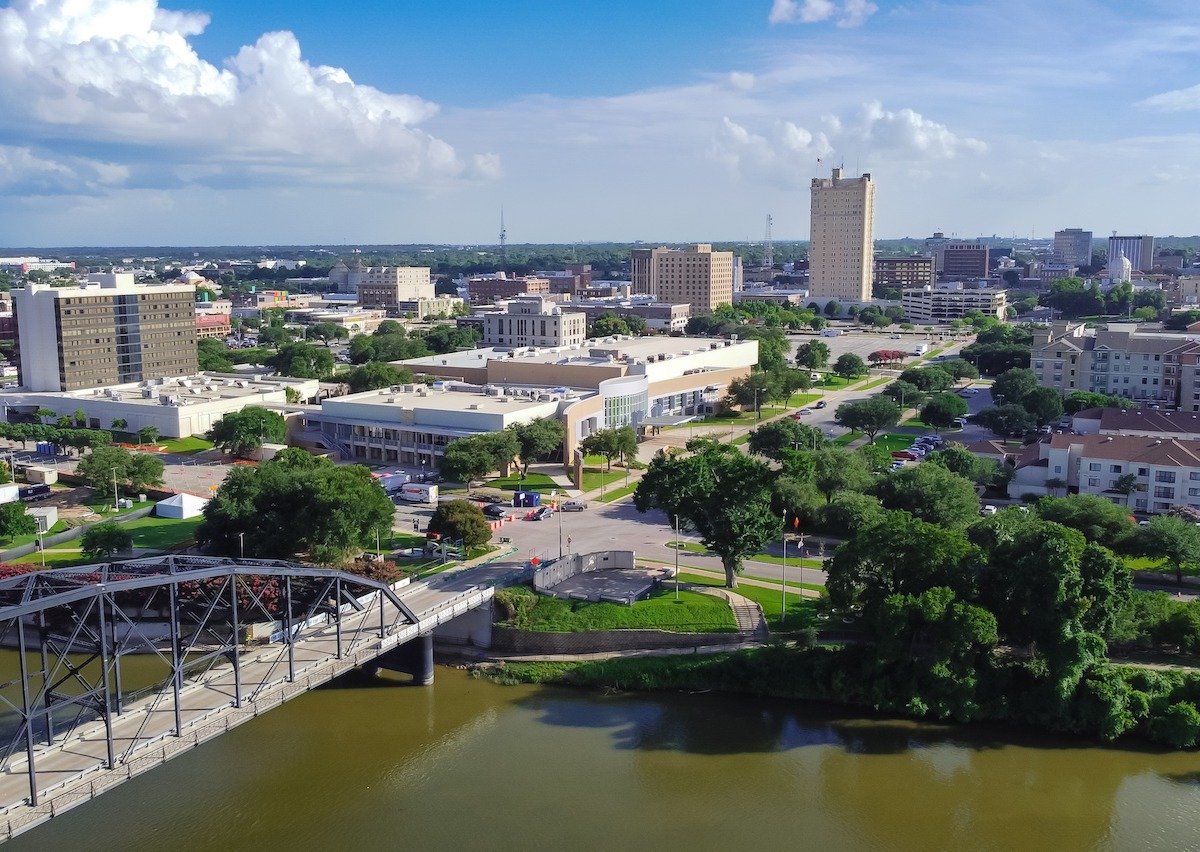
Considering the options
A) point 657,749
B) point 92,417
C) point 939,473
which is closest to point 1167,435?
point 939,473

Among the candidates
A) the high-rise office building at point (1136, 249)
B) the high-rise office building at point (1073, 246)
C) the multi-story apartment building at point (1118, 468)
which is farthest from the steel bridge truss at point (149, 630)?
the high-rise office building at point (1073, 246)

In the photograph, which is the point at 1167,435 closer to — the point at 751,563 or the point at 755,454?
the point at 755,454

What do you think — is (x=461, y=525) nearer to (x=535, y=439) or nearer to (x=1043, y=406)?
(x=535, y=439)

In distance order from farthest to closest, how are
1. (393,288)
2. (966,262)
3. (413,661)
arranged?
(966,262)
(393,288)
(413,661)

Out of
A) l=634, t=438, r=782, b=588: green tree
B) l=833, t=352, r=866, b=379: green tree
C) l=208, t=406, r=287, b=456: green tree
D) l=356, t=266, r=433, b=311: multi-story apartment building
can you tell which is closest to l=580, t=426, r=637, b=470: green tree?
l=208, t=406, r=287, b=456: green tree

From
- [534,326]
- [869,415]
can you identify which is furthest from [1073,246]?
[869,415]

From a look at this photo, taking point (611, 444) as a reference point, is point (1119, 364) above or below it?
above

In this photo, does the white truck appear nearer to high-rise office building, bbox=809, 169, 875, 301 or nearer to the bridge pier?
the bridge pier
